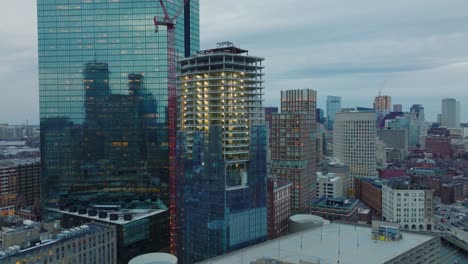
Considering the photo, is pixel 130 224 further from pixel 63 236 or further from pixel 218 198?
pixel 218 198

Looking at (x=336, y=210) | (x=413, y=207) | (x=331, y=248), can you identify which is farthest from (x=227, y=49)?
(x=413, y=207)

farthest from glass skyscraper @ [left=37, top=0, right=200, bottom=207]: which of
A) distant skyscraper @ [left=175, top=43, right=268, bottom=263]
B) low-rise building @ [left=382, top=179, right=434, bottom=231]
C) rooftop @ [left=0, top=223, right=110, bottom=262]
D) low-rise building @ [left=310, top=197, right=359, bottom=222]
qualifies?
low-rise building @ [left=382, top=179, right=434, bottom=231]

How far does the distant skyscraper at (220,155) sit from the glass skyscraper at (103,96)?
142 feet

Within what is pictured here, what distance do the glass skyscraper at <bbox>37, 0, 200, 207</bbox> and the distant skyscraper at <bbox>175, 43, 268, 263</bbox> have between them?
4327cm

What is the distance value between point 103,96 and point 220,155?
7690cm

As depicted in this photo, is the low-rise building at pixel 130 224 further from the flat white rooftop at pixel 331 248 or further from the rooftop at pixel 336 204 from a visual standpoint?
the rooftop at pixel 336 204

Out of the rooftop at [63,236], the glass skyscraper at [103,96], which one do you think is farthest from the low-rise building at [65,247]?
the glass skyscraper at [103,96]

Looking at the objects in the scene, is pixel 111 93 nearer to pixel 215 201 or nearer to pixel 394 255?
pixel 215 201

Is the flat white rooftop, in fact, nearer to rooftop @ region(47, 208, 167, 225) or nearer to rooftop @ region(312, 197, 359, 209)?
rooftop @ region(47, 208, 167, 225)

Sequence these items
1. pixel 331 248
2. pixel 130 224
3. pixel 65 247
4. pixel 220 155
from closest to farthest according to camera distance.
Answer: pixel 331 248 < pixel 65 247 < pixel 220 155 < pixel 130 224

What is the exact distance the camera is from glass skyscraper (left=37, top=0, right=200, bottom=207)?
166 metres

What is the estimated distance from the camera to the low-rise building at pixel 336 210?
169 meters

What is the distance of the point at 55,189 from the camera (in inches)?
6550

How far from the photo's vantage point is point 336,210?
171125 millimetres
